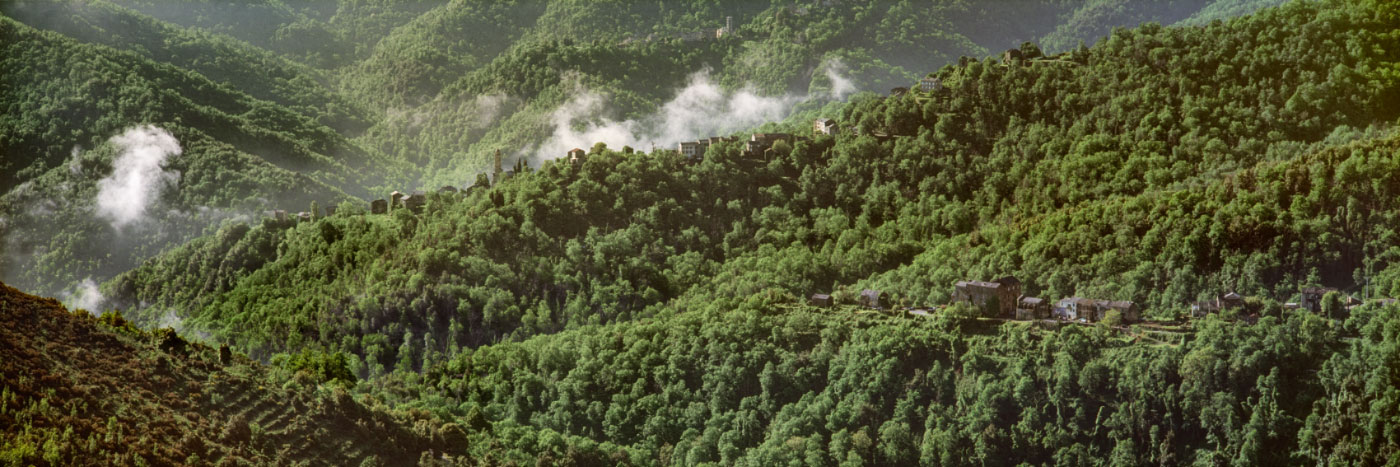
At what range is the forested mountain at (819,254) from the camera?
5628 centimetres

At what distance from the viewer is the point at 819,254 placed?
6962cm

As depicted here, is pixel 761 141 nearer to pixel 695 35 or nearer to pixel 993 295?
pixel 993 295

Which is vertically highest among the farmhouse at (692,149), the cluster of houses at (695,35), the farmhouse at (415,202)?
the cluster of houses at (695,35)

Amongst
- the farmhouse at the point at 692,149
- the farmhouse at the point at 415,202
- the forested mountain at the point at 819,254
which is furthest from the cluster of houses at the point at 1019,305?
the farmhouse at the point at 415,202

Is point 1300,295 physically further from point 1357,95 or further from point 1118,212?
point 1357,95

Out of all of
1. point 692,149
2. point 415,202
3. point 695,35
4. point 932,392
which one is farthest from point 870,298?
point 695,35

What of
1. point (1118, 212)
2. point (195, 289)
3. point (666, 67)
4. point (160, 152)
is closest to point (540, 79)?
point (666, 67)

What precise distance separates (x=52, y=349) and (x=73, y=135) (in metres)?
46.8

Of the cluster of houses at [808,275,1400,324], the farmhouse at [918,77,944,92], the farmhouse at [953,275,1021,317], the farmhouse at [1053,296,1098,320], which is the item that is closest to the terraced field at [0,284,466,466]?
the cluster of houses at [808,275,1400,324]

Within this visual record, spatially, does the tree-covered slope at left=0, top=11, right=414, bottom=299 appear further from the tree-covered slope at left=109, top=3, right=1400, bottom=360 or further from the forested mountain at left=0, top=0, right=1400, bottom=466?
the tree-covered slope at left=109, top=3, right=1400, bottom=360

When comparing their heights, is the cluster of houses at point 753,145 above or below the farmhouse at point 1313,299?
above

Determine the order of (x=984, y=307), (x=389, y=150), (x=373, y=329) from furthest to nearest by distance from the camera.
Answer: (x=389, y=150), (x=373, y=329), (x=984, y=307)

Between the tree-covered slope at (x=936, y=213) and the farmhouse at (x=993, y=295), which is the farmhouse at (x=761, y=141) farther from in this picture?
the farmhouse at (x=993, y=295)

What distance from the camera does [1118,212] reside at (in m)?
64.2
